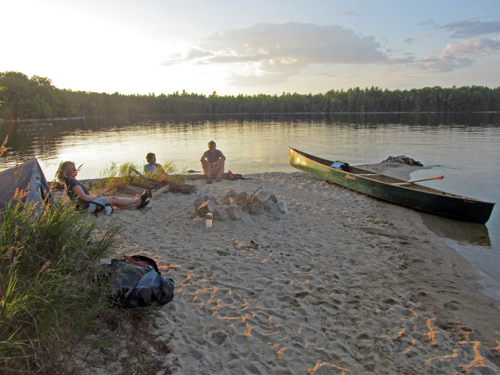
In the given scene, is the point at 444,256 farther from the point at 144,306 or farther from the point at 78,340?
the point at 78,340

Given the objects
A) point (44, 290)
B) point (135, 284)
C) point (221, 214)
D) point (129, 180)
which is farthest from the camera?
point (129, 180)

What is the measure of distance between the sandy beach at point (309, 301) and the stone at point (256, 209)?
12.1 inches

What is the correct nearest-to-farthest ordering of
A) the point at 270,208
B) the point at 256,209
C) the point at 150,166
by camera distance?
1. the point at 256,209
2. the point at 270,208
3. the point at 150,166

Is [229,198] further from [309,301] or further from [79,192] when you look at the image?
[309,301]

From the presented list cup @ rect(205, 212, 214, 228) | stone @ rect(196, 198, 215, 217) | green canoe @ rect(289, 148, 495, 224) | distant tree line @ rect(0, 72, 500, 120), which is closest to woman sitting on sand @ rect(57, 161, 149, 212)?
stone @ rect(196, 198, 215, 217)

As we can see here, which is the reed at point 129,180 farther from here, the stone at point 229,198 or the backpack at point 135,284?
the backpack at point 135,284

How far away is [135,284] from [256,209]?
366 centimetres

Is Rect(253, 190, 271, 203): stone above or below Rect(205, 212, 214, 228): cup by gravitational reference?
above

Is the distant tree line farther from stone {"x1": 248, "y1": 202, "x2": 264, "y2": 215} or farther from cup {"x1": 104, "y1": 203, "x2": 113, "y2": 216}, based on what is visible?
stone {"x1": 248, "y1": 202, "x2": 264, "y2": 215}

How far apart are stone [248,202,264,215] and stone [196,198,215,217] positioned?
804 millimetres

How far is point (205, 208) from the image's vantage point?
616 cm

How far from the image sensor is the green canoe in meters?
6.50

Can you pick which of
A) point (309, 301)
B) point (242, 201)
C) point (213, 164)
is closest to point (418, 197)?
point (242, 201)

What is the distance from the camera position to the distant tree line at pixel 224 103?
8188 cm
